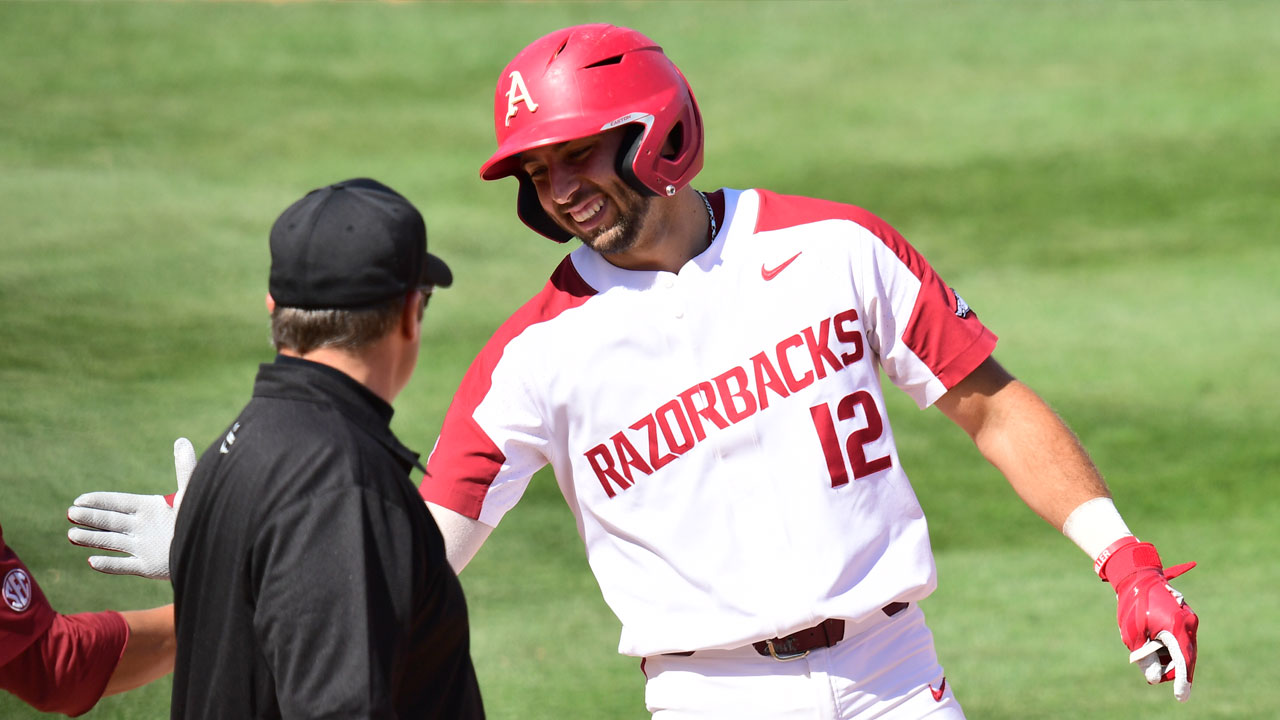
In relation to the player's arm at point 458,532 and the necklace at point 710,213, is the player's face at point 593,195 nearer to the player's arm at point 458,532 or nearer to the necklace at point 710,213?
the necklace at point 710,213

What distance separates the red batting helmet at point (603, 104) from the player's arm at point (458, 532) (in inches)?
33.8

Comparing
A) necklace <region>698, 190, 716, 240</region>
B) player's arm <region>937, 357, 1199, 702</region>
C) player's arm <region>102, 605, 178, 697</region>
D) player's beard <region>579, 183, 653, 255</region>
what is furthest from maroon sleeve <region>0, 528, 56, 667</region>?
player's arm <region>937, 357, 1199, 702</region>

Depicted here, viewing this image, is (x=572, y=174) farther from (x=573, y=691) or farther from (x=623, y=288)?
(x=573, y=691)

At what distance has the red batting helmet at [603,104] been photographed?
391cm

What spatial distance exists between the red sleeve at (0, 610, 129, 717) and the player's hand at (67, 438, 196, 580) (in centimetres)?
32

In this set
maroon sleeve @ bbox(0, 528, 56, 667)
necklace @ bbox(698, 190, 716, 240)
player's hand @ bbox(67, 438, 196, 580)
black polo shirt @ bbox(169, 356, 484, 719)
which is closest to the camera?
black polo shirt @ bbox(169, 356, 484, 719)

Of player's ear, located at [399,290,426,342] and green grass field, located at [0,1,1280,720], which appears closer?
player's ear, located at [399,290,426,342]

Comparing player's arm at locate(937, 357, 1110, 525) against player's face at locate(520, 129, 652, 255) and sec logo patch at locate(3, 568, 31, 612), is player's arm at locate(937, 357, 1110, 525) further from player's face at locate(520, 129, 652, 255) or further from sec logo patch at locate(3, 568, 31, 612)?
sec logo patch at locate(3, 568, 31, 612)

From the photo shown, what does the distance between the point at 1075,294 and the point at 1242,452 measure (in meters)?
2.60

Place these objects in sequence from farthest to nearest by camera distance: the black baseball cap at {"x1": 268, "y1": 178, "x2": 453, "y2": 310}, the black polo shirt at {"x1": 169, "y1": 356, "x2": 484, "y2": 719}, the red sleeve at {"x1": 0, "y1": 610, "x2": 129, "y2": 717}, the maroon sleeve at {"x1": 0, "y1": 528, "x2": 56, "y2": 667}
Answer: the red sleeve at {"x1": 0, "y1": 610, "x2": 129, "y2": 717}
the maroon sleeve at {"x1": 0, "y1": 528, "x2": 56, "y2": 667}
the black baseball cap at {"x1": 268, "y1": 178, "x2": 453, "y2": 310}
the black polo shirt at {"x1": 169, "y1": 356, "x2": 484, "y2": 719}

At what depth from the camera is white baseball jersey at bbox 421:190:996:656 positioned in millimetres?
3768

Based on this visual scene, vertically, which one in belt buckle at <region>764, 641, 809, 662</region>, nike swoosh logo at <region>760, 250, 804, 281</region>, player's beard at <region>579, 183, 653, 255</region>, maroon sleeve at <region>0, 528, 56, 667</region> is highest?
player's beard at <region>579, 183, 653, 255</region>

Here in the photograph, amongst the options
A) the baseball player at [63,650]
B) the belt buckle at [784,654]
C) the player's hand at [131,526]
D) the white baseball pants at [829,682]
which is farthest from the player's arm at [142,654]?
the belt buckle at [784,654]

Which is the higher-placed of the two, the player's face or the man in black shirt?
the player's face
